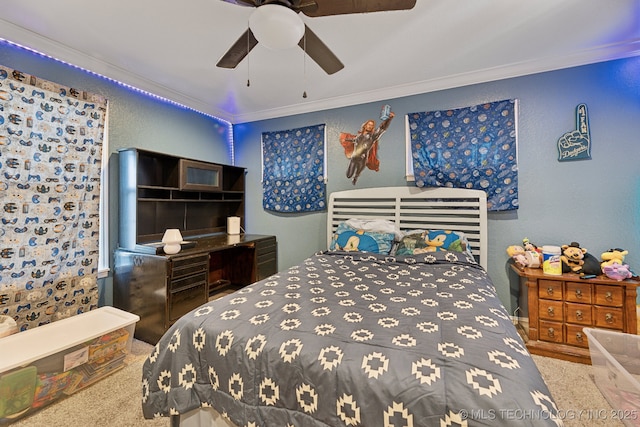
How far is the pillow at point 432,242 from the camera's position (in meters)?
2.69

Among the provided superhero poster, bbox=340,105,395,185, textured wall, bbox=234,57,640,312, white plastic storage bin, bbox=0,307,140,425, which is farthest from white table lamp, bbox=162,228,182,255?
textured wall, bbox=234,57,640,312

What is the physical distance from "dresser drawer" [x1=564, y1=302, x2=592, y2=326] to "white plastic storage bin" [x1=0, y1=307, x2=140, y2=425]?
3.64 m

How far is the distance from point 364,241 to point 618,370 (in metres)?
1.96

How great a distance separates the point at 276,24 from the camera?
4.75 ft

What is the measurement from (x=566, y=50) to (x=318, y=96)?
8.29ft

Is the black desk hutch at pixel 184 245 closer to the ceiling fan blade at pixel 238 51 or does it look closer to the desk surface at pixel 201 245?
the desk surface at pixel 201 245

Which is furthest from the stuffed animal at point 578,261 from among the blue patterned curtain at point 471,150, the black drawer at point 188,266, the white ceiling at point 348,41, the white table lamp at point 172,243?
the white table lamp at point 172,243

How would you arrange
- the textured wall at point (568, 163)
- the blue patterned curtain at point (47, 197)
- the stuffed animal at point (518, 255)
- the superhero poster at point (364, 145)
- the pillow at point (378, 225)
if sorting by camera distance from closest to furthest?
the blue patterned curtain at point (47, 197), the textured wall at point (568, 163), the stuffed animal at point (518, 255), the pillow at point (378, 225), the superhero poster at point (364, 145)

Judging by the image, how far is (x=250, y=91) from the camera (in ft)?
11.3

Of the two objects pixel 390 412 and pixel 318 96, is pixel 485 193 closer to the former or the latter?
pixel 318 96

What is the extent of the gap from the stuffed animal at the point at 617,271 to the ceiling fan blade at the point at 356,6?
2.56 m

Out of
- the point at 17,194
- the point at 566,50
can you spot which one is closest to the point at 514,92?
the point at 566,50

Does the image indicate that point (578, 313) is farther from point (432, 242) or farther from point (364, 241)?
point (364, 241)

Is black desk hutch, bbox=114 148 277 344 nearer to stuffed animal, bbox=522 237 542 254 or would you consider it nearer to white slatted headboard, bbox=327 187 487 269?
white slatted headboard, bbox=327 187 487 269
